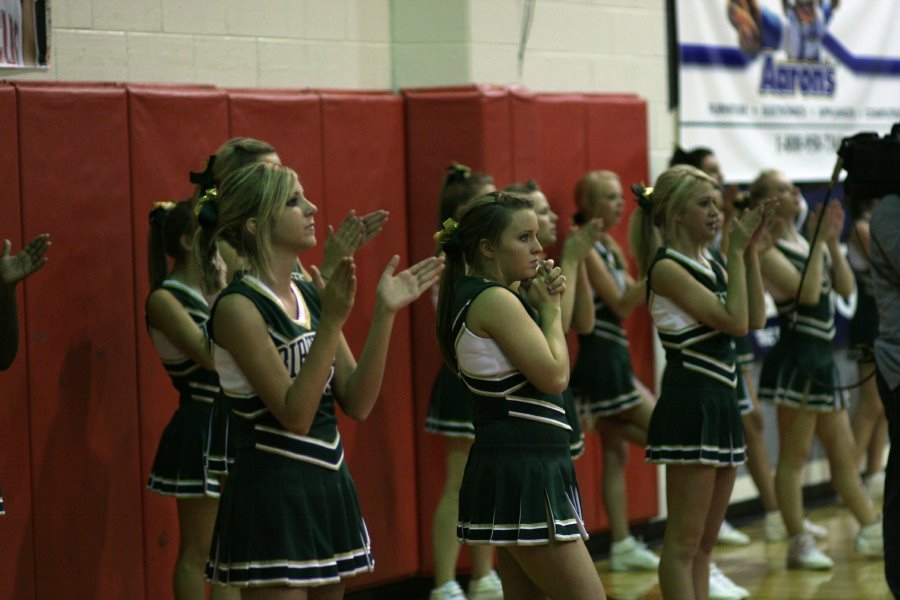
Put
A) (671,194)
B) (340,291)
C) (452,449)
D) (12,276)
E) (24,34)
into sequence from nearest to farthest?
(340,291), (12,276), (24,34), (671,194), (452,449)

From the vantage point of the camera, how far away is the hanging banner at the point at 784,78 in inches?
271

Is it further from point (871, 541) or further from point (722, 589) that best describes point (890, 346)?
point (871, 541)

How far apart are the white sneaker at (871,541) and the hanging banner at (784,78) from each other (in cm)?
198

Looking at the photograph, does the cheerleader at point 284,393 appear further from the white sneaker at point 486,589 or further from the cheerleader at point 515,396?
the white sneaker at point 486,589

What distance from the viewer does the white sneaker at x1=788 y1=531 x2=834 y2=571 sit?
587 cm

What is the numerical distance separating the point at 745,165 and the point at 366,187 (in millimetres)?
2581

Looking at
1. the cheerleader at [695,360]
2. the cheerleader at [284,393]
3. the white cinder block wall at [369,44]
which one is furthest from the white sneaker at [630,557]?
the cheerleader at [284,393]

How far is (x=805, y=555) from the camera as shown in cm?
589

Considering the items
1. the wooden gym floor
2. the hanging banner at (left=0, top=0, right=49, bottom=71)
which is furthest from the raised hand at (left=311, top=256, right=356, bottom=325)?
the wooden gym floor

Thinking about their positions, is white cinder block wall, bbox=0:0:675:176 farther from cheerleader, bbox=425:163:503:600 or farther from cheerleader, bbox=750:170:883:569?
cheerleader, bbox=750:170:883:569

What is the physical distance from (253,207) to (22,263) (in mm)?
1032

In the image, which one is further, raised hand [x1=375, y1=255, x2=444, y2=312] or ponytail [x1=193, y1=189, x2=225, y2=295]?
ponytail [x1=193, y1=189, x2=225, y2=295]

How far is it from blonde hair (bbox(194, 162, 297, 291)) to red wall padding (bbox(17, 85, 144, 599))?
1.40 metres

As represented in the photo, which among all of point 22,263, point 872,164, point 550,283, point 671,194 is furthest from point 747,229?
point 22,263
